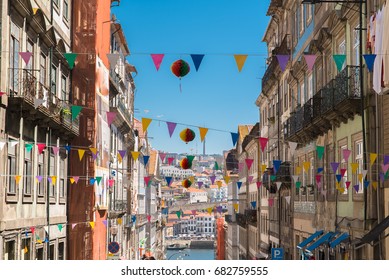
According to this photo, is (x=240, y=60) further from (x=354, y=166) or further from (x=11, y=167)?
(x=11, y=167)

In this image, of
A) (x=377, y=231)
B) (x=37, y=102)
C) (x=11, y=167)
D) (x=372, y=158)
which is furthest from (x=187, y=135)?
(x=377, y=231)

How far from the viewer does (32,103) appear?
53.5 feet

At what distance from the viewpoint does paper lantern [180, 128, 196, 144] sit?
19.6 metres

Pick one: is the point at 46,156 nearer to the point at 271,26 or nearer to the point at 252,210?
the point at 271,26

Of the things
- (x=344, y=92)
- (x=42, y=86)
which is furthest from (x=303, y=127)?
(x=42, y=86)

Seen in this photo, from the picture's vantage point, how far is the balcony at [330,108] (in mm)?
16875

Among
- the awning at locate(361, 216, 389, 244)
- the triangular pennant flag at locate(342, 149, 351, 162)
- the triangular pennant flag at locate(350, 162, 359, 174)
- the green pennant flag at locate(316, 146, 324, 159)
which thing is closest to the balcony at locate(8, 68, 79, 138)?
the green pennant flag at locate(316, 146, 324, 159)

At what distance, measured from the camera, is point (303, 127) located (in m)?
22.2

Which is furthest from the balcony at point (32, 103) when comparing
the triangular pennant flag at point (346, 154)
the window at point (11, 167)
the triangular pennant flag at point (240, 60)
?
the triangular pennant flag at point (346, 154)

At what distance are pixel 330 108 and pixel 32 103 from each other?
23.7ft

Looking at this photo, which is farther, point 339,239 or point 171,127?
point 339,239

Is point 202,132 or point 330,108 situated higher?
point 330,108

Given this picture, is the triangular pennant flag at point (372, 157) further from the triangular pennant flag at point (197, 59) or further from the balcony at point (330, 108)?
the triangular pennant flag at point (197, 59)
